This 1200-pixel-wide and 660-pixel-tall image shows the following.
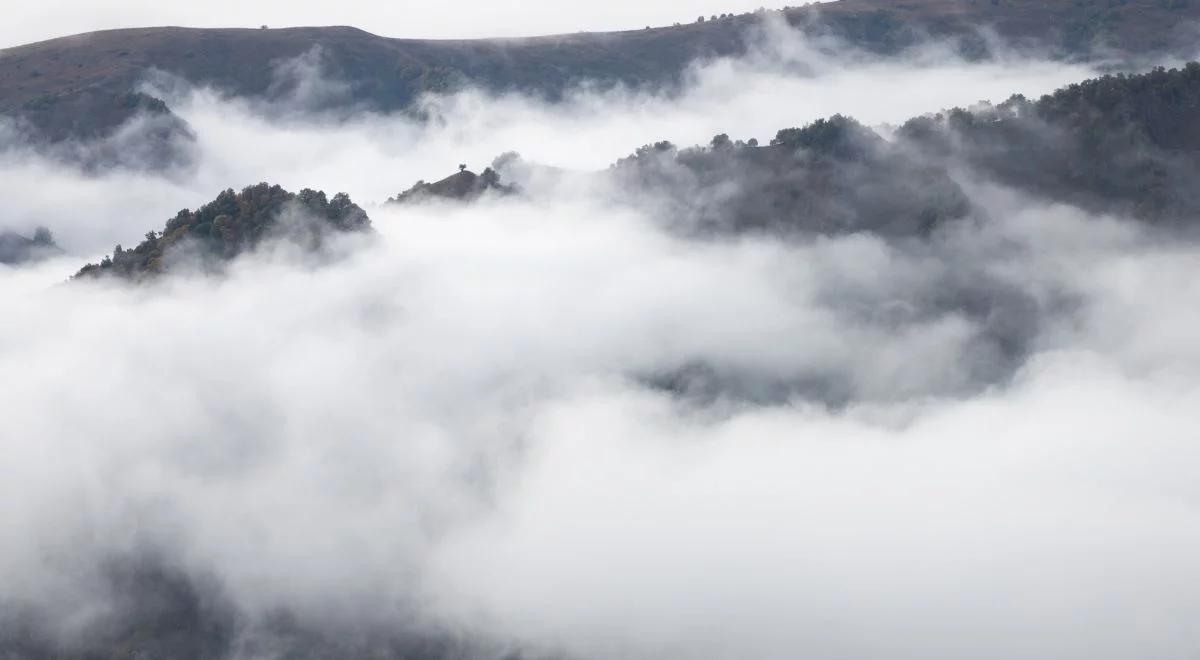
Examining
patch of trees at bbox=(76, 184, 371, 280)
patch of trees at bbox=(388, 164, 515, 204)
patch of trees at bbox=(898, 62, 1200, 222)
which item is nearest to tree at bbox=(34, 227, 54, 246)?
patch of trees at bbox=(388, 164, 515, 204)

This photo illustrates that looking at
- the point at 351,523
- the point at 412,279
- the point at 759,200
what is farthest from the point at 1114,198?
the point at 351,523

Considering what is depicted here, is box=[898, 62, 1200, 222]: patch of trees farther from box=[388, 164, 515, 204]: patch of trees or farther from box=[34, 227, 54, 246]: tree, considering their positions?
box=[34, 227, 54, 246]: tree

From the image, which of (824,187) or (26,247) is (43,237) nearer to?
(26,247)

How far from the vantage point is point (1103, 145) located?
396ft

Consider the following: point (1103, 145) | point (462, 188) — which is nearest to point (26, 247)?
point (462, 188)

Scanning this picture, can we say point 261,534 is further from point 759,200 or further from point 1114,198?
point 1114,198

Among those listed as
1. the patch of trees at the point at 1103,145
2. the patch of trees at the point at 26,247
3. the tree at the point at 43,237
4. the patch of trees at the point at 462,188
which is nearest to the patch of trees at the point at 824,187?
the patch of trees at the point at 1103,145

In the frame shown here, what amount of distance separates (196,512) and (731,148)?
6319cm

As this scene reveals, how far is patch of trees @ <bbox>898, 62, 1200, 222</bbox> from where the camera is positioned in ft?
392

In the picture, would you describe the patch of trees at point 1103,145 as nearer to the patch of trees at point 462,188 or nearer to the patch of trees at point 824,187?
the patch of trees at point 824,187

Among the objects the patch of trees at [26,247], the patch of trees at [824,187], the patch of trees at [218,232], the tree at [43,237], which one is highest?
the tree at [43,237]

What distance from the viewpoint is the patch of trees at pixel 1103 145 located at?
119 metres

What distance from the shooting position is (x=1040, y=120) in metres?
125

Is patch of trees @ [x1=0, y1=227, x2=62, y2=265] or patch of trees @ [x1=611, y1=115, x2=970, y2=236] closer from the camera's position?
patch of trees @ [x1=611, y1=115, x2=970, y2=236]
